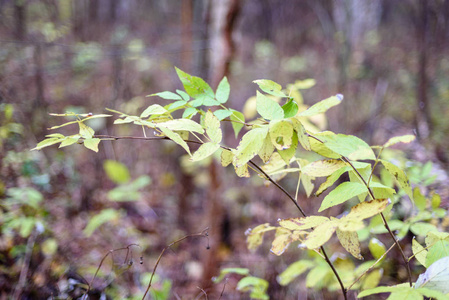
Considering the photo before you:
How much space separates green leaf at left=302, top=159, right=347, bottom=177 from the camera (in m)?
0.75

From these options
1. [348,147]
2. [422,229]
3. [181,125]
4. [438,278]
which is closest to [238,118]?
[181,125]

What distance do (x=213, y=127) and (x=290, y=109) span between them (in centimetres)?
21

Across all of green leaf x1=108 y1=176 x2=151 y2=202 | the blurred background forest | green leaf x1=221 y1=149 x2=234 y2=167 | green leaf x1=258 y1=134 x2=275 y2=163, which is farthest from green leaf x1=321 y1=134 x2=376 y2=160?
green leaf x1=108 y1=176 x2=151 y2=202

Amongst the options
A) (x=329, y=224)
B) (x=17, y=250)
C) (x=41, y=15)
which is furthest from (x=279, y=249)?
(x=41, y=15)

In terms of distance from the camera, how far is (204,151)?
0.74m

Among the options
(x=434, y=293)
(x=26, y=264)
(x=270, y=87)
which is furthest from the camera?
(x=26, y=264)

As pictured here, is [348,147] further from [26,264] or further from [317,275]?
[26,264]

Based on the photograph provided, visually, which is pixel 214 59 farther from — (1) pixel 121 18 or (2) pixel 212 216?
→ (1) pixel 121 18

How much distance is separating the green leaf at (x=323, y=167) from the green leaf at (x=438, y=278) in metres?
0.28

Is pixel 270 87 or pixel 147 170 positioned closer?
pixel 270 87

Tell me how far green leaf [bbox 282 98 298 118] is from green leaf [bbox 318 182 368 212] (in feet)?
0.70

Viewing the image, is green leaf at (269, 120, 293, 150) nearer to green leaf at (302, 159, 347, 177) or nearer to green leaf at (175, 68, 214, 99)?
green leaf at (302, 159, 347, 177)

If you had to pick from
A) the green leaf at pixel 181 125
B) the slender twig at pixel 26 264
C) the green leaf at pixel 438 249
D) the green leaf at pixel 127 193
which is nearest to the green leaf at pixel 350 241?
the green leaf at pixel 438 249

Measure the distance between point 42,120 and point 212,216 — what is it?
2.40 meters
